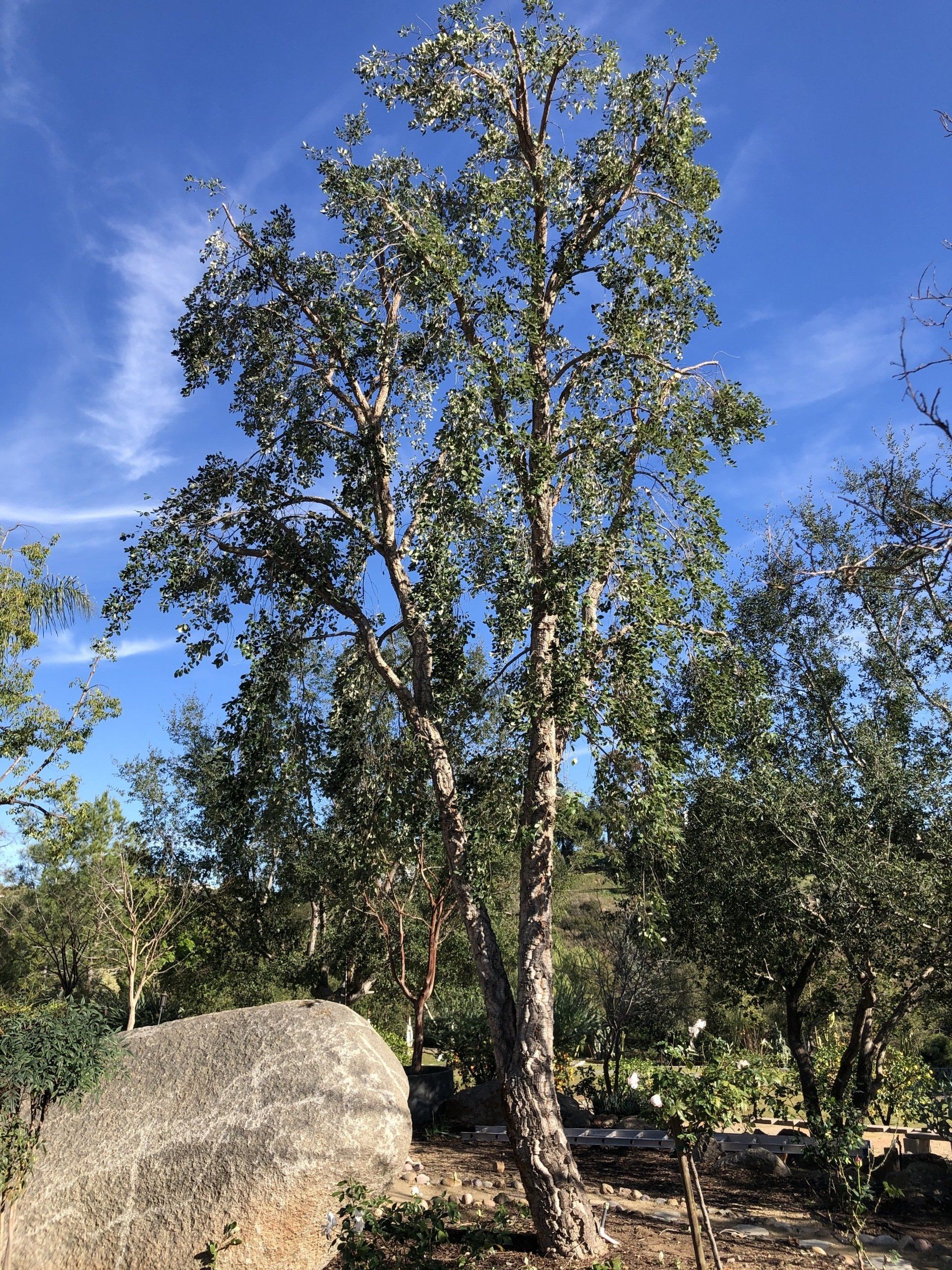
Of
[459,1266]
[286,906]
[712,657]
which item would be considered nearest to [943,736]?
[712,657]

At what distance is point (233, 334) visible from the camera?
30.9 feet

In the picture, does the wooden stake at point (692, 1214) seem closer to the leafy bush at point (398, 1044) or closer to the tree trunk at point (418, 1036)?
the tree trunk at point (418, 1036)

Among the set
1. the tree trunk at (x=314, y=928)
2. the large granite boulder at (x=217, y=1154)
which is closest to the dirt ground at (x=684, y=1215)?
the large granite boulder at (x=217, y=1154)

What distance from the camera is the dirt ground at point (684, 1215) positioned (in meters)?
6.70

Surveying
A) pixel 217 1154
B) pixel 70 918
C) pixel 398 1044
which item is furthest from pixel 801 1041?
pixel 70 918

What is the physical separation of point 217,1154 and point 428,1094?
21.3 ft

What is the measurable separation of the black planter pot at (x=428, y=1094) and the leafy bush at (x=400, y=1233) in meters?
4.88

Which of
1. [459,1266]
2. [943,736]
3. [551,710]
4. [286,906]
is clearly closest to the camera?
[459,1266]

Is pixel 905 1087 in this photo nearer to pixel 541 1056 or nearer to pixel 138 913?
pixel 541 1056

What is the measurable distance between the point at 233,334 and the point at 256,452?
1.43 meters

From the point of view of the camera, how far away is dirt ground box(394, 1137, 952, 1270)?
6.70m

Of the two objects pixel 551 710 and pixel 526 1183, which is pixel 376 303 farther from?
pixel 526 1183

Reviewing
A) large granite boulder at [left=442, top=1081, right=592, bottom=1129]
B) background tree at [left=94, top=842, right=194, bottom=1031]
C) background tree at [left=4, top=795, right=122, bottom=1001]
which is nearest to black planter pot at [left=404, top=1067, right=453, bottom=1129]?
large granite boulder at [left=442, top=1081, right=592, bottom=1129]

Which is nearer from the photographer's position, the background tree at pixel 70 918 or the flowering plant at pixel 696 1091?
the flowering plant at pixel 696 1091
